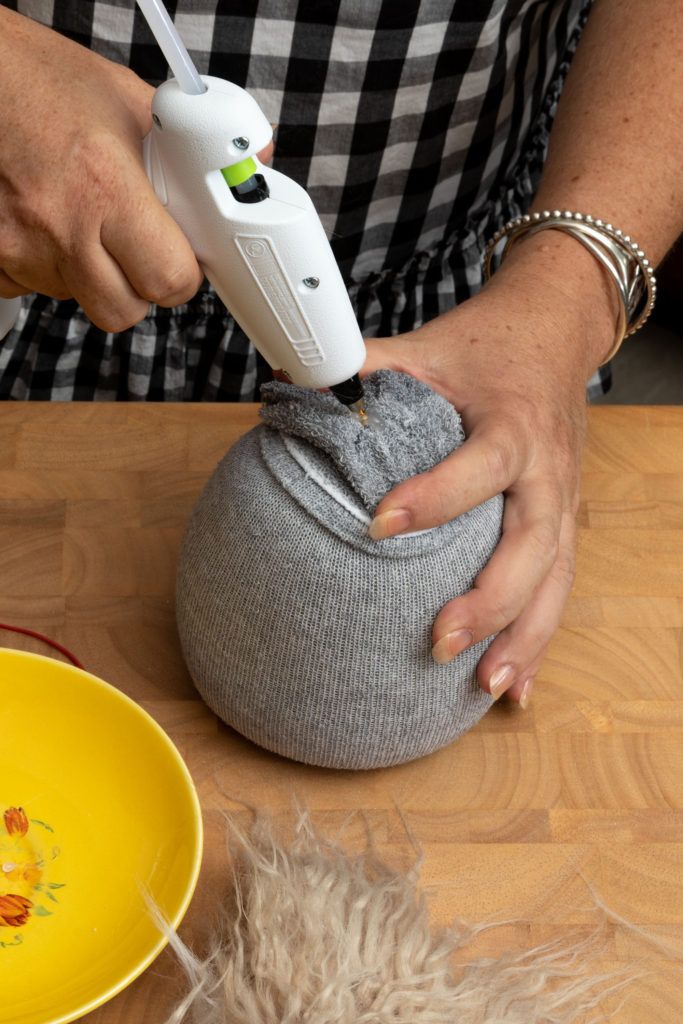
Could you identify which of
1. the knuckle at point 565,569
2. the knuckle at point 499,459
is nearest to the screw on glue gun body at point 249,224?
the knuckle at point 499,459

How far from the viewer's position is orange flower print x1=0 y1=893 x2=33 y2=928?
21.7 inches

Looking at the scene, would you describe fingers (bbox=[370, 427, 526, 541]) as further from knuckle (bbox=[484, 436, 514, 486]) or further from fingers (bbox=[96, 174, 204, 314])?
fingers (bbox=[96, 174, 204, 314])

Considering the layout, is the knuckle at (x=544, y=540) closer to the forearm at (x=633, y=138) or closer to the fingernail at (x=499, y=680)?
the fingernail at (x=499, y=680)

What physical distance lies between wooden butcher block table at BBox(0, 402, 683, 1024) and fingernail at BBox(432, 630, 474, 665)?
0.31ft

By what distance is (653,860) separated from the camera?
60 centimetres

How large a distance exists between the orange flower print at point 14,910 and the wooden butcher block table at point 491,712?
0.06 m

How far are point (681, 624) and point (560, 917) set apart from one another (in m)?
0.22

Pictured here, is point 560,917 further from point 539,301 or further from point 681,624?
point 539,301

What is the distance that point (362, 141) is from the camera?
788 millimetres

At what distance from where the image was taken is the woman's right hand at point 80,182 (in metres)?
0.49

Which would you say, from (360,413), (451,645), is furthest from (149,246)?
(451,645)

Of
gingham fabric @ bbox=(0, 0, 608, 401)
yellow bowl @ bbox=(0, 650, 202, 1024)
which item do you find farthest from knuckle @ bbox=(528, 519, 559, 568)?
gingham fabric @ bbox=(0, 0, 608, 401)

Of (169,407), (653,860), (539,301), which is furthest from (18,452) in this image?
(653,860)

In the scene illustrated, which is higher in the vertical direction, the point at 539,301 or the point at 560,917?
the point at 539,301
